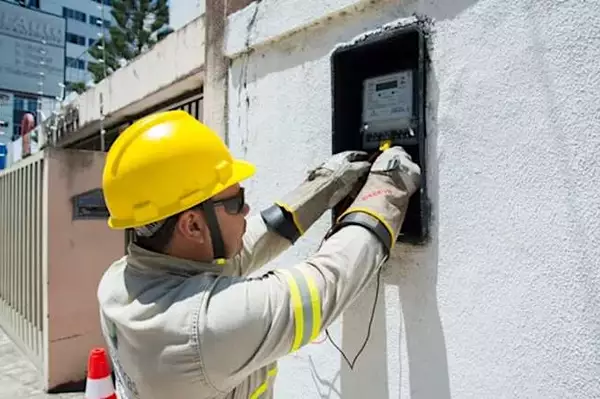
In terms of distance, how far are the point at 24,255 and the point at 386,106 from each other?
4839 mm

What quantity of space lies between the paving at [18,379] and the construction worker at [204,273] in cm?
359

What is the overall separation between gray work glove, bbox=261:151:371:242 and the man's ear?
37 centimetres

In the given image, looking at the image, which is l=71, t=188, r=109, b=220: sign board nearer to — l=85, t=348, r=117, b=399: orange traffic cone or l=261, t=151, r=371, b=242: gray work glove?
l=85, t=348, r=117, b=399: orange traffic cone

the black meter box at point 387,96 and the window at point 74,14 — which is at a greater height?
the window at point 74,14

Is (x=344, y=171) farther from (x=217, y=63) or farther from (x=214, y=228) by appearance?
(x=217, y=63)

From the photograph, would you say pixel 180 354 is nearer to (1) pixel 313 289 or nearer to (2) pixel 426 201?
(1) pixel 313 289

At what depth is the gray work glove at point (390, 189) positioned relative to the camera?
136 centimetres

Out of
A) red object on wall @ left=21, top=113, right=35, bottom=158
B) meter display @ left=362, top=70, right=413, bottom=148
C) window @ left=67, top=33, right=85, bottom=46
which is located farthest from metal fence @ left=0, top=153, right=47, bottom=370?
window @ left=67, top=33, right=85, bottom=46

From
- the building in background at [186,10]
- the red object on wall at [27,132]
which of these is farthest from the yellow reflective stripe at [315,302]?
the red object on wall at [27,132]

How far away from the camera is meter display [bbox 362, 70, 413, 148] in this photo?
1574 millimetres

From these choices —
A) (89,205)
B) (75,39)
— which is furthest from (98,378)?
(75,39)

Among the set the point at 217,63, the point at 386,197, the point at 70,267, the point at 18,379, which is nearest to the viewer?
the point at 386,197

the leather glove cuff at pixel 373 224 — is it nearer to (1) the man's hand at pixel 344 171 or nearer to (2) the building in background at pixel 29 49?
(1) the man's hand at pixel 344 171

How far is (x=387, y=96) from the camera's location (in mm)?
1632
